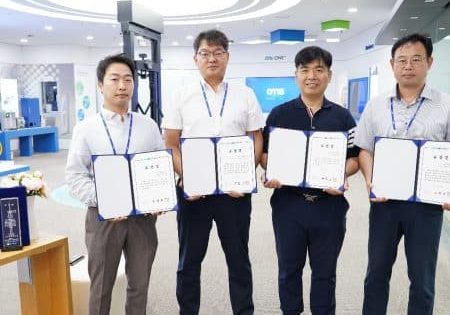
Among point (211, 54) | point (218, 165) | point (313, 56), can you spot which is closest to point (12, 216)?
point (218, 165)

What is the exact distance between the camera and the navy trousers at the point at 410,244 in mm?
2125

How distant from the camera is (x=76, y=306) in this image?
256cm

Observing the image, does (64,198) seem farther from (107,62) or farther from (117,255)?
(107,62)

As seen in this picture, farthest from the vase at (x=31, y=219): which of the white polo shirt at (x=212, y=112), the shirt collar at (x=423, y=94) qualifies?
the shirt collar at (x=423, y=94)

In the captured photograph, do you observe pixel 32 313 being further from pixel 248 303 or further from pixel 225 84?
pixel 225 84

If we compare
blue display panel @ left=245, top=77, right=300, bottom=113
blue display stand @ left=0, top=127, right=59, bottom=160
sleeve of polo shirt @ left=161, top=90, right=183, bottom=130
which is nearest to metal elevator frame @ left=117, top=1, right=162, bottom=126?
sleeve of polo shirt @ left=161, top=90, right=183, bottom=130

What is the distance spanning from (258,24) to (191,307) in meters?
9.03

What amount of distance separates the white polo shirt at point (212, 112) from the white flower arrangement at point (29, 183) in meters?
0.71

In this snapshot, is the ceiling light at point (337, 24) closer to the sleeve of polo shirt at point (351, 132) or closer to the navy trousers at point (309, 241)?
the sleeve of polo shirt at point (351, 132)

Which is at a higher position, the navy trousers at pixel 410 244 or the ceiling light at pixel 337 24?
the ceiling light at pixel 337 24

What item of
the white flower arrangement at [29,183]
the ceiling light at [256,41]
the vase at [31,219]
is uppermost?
the ceiling light at [256,41]

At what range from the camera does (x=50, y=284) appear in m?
2.35

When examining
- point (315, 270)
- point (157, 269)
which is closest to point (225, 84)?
point (315, 270)

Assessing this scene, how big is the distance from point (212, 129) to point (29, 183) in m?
0.95
